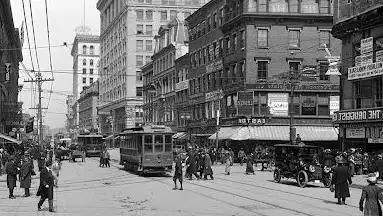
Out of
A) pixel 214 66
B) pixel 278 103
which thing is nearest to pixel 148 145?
pixel 278 103

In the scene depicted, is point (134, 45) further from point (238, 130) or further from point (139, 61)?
point (238, 130)

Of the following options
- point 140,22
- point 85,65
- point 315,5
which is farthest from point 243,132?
point 85,65

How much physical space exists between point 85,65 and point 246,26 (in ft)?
484

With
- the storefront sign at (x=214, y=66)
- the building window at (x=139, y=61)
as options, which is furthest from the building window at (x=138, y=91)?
the storefront sign at (x=214, y=66)

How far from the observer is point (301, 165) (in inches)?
1061

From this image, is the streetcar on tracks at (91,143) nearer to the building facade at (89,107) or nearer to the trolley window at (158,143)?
the trolley window at (158,143)

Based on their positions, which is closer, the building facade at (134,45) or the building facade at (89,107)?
the building facade at (134,45)

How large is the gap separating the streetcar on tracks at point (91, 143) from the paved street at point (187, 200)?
3453 cm

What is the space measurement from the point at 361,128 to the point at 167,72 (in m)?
49.6

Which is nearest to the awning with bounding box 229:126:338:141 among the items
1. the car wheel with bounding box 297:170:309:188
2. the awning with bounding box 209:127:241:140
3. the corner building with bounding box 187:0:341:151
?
the corner building with bounding box 187:0:341:151

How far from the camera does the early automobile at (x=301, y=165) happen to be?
86.8ft

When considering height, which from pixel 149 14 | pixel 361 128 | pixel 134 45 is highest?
pixel 149 14

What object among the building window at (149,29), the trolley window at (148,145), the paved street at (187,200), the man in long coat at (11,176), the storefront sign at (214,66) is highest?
the building window at (149,29)

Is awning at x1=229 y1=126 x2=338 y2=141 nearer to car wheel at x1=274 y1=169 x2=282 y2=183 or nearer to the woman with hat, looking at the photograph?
car wheel at x1=274 y1=169 x2=282 y2=183
